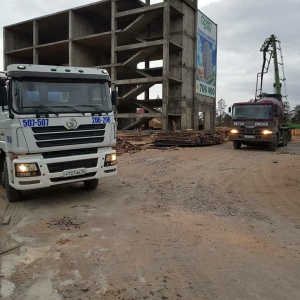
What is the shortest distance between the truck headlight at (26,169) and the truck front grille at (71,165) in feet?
0.94

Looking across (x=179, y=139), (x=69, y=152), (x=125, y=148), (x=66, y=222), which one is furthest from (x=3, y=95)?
(x=179, y=139)

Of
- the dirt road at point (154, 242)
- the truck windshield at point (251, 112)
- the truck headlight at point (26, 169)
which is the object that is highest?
the truck windshield at point (251, 112)

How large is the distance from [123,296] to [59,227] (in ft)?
8.59

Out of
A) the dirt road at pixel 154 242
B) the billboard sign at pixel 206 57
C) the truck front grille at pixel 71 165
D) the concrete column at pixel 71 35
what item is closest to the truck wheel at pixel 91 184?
the dirt road at pixel 154 242

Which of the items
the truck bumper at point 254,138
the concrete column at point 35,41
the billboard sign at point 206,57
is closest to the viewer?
the truck bumper at point 254,138

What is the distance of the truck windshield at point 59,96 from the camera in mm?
6562

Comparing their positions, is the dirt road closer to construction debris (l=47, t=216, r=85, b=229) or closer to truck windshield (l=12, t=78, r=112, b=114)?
construction debris (l=47, t=216, r=85, b=229)

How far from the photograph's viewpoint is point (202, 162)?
13.6 m

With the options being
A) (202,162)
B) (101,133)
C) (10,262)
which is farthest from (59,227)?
(202,162)

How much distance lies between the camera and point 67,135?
6.91 metres

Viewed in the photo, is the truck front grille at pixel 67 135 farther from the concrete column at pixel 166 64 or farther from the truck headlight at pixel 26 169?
the concrete column at pixel 166 64

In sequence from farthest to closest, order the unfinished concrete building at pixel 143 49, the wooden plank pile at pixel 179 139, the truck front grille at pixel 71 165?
the unfinished concrete building at pixel 143 49, the wooden plank pile at pixel 179 139, the truck front grille at pixel 71 165

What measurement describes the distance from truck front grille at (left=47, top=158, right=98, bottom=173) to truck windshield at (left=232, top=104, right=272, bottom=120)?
43.3ft

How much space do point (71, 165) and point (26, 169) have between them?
93 cm
